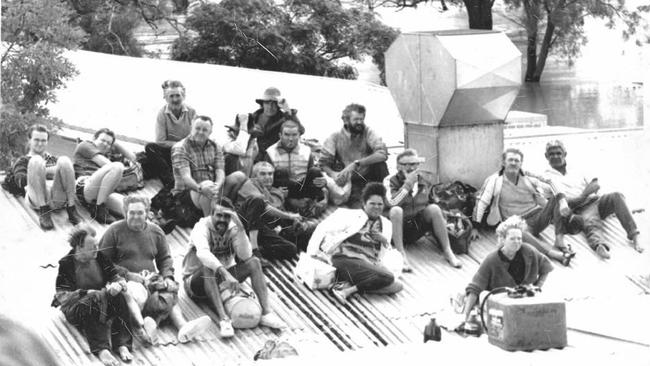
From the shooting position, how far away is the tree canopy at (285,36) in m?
25.7

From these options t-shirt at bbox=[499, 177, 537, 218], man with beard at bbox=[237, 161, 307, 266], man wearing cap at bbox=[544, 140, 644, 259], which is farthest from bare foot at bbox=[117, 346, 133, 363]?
man wearing cap at bbox=[544, 140, 644, 259]

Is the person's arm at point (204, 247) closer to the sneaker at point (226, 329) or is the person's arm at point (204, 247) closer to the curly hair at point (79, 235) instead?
the sneaker at point (226, 329)

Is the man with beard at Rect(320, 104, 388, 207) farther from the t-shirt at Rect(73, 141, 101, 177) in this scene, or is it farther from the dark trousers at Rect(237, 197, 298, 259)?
the t-shirt at Rect(73, 141, 101, 177)

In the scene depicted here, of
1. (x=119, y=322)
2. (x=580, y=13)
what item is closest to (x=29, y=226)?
(x=119, y=322)

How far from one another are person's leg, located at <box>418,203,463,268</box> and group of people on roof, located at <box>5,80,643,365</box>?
1 centimetres

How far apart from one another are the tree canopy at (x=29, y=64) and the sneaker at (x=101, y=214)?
17.7ft

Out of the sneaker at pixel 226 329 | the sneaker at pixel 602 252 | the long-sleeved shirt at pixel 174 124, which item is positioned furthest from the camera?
the sneaker at pixel 602 252

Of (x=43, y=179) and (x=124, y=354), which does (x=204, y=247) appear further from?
(x=43, y=179)

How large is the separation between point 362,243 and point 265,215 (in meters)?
0.82

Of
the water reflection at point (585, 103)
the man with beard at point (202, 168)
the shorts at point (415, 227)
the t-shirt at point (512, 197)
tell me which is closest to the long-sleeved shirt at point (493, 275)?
the shorts at point (415, 227)

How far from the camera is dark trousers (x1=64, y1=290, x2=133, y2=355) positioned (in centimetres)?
789

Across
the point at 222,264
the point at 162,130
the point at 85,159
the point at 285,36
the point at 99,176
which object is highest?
the point at 285,36

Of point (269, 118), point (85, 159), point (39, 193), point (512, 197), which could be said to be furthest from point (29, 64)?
point (512, 197)

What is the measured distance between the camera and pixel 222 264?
341 inches
